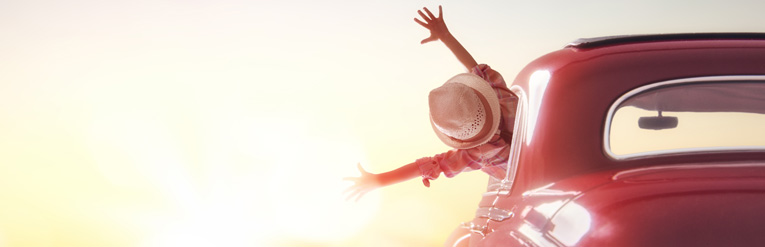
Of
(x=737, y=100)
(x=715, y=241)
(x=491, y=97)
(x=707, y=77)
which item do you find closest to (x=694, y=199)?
(x=715, y=241)

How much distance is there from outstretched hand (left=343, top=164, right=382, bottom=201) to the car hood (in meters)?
2.01

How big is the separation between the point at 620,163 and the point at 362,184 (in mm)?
1961

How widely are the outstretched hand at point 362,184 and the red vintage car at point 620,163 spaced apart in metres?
1.16

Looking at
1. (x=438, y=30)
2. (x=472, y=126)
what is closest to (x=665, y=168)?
(x=472, y=126)

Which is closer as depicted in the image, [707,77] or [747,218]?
[747,218]

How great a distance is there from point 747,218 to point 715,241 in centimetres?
11

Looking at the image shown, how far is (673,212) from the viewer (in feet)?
5.81

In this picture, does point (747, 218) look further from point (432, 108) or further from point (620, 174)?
point (432, 108)

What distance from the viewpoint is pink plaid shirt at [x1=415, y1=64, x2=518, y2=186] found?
3354 mm

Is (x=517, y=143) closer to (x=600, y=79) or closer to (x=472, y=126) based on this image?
(x=600, y=79)

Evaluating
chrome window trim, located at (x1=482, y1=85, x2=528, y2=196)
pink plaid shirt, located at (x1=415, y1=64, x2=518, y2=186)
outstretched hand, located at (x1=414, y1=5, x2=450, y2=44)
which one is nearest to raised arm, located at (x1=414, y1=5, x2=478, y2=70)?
outstretched hand, located at (x1=414, y1=5, x2=450, y2=44)

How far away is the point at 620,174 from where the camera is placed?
2115 mm

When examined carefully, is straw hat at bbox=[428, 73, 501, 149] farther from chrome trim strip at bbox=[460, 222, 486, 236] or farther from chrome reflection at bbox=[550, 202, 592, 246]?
chrome reflection at bbox=[550, 202, 592, 246]

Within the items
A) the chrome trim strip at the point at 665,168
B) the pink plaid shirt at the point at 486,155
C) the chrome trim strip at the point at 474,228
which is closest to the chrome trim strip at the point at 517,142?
the chrome trim strip at the point at 474,228
